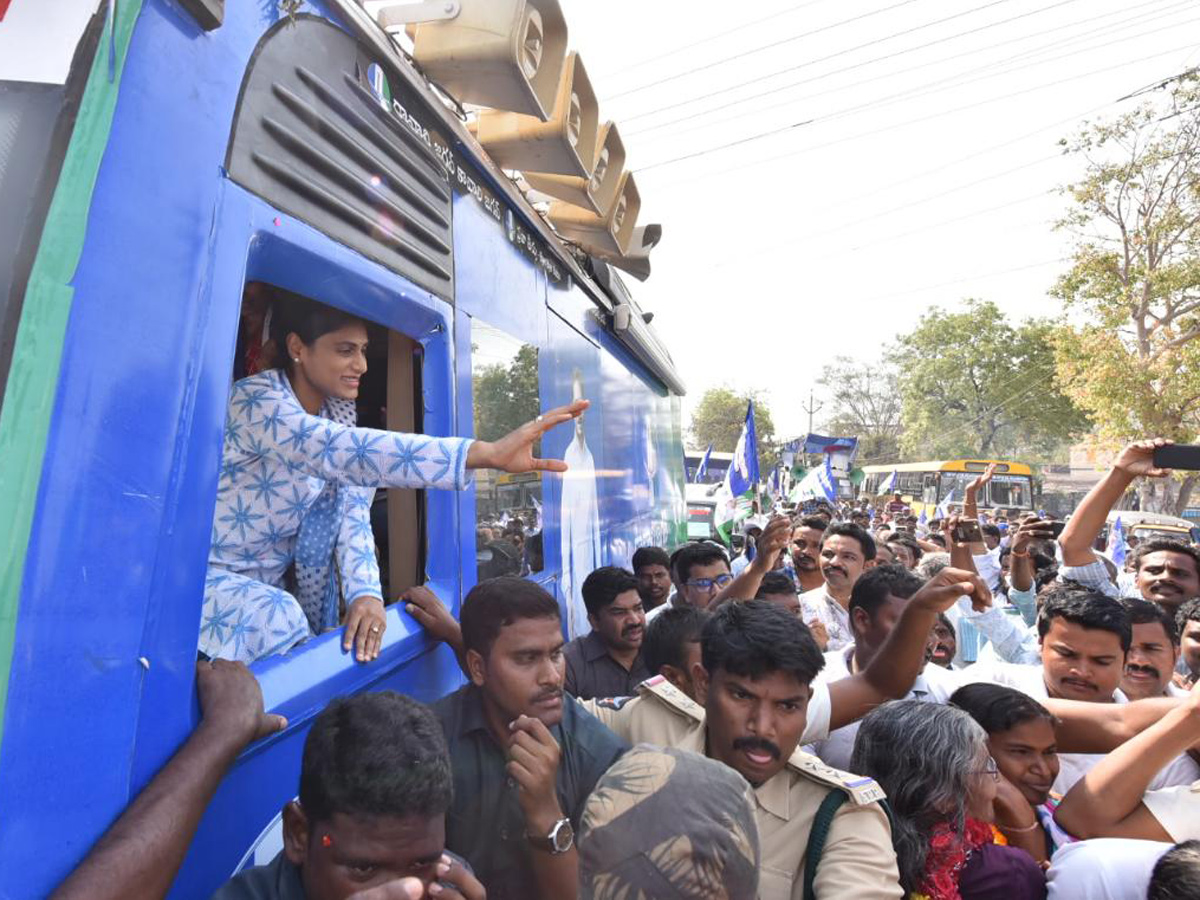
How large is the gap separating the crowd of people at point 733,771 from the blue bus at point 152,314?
0.40 feet

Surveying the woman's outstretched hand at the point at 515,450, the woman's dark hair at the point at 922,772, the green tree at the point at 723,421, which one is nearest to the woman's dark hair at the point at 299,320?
the woman's outstretched hand at the point at 515,450

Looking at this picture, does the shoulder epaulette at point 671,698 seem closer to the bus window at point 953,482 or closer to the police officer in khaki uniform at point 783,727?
the police officer in khaki uniform at point 783,727

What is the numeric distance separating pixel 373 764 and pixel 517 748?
1.04ft

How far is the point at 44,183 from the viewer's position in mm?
1129

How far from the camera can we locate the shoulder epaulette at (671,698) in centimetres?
213

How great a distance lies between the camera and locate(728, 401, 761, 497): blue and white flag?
32.0 ft

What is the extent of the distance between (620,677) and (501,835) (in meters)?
1.65

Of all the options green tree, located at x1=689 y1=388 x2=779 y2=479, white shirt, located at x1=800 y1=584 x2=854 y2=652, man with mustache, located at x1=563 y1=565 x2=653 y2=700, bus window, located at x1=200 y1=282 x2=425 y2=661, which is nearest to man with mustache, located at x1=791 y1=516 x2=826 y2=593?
white shirt, located at x1=800 y1=584 x2=854 y2=652

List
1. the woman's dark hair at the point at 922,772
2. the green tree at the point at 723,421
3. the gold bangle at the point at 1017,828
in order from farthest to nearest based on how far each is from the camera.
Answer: the green tree at the point at 723,421 → the gold bangle at the point at 1017,828 → the woman's dark hair at the point at 922,772

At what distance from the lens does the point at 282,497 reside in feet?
6.62

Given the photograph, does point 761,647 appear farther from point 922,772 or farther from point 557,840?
point 557,840

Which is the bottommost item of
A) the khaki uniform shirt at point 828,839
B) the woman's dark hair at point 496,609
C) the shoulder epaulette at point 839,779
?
the khaki uniform shirt at point 828,839

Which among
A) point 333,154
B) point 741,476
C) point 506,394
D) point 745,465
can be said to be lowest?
point 506,394

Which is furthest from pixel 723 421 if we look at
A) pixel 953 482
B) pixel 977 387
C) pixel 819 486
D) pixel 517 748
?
pixel 517 748
